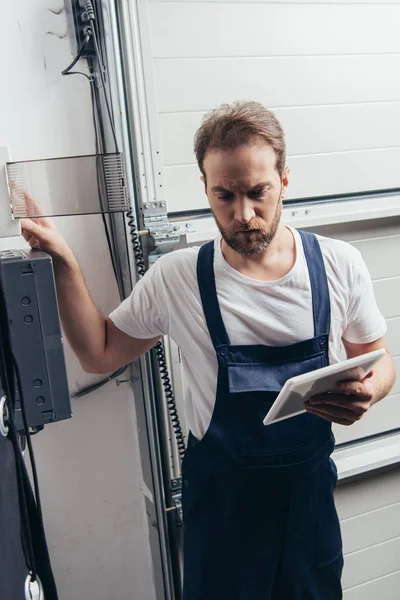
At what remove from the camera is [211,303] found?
145cm

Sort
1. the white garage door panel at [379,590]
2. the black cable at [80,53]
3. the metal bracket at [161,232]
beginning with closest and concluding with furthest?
1. the black cable at [80,53]
2. the metal bracket at [161,232]
3. the white garage door panel at [379,590]

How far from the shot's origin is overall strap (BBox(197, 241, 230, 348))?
1.43m

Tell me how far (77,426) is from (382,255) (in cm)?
125

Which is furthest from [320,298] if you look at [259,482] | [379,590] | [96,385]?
[379,590]

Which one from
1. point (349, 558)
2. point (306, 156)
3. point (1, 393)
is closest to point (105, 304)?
point (306, 156)

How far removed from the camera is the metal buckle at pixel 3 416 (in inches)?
29.8

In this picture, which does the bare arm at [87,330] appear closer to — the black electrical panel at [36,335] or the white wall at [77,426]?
the black electrical panel at [36,335]

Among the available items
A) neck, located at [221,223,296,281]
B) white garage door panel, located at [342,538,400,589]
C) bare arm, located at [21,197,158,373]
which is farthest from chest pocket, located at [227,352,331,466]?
white garage door panel, located at [342,538,400,589]

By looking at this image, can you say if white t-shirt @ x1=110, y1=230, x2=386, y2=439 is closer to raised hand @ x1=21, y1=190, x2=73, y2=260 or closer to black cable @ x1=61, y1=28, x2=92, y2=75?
raised hand @ x1=21, y1=190, x2=73, y2=260

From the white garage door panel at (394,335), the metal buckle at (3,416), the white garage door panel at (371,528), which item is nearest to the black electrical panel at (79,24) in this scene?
the metal buckle at (3,416)

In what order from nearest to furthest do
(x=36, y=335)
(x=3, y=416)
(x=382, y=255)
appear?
(x=3, y=416), (x=36, y=335), (x=382, y=255)

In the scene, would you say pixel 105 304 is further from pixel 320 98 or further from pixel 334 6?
pixel 334 6

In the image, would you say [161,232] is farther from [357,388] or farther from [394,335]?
[394,335]

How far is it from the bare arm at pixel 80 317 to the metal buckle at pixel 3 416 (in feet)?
1.93
